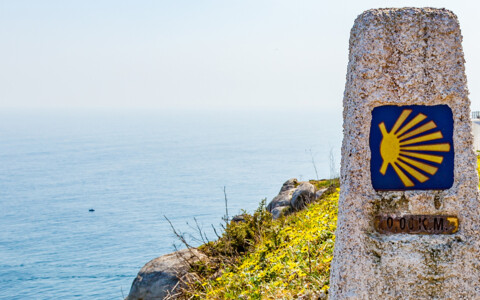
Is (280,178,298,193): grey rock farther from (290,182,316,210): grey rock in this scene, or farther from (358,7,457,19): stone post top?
(358,7,457,19): stone post top

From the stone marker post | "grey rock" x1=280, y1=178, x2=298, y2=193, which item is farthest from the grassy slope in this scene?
"grey rock" x1=280, y1=178, x2=298, y2=193

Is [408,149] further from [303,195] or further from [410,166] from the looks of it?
[303,195]

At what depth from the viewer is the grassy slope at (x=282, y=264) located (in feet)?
21.7

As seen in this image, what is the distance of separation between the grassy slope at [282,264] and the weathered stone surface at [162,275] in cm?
60

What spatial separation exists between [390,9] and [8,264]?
1738 inches

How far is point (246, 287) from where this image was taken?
24.3 feet

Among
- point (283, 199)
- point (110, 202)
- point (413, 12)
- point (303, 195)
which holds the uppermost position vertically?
point (413, 12)

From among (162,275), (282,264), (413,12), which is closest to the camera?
(413,12)

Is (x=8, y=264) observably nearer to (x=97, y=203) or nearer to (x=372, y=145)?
(x=97, y=203)

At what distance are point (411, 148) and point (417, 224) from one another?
615 mm

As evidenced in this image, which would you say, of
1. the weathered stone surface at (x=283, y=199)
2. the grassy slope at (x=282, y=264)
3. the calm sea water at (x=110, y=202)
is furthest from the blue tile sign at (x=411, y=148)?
the weathered stone surface at (x=283, y=199)

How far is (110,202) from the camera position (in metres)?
68.0

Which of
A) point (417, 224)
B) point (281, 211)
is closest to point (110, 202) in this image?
point (281, 211)

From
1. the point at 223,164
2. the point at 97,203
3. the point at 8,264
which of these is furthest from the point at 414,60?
the point at 223,164
